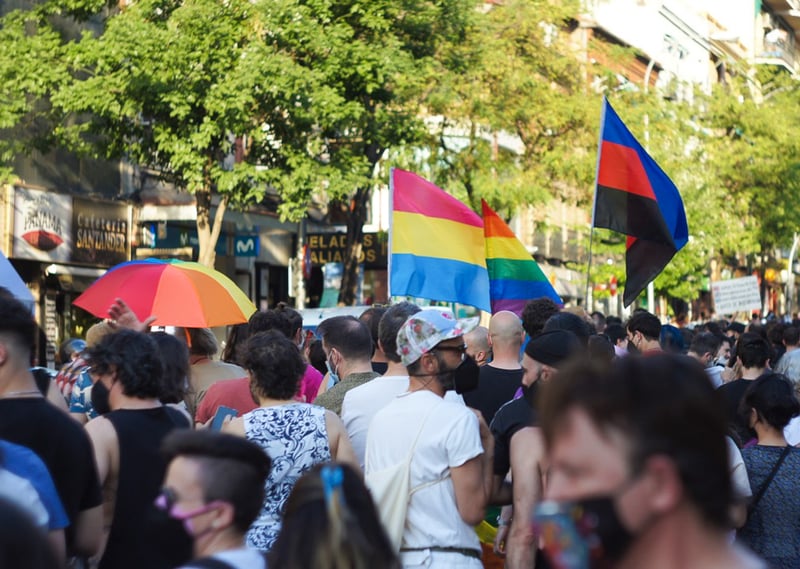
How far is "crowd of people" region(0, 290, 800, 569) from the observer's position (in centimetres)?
220

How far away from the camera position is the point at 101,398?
5.57 m

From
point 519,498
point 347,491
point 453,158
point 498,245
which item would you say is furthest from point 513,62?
point 347,491

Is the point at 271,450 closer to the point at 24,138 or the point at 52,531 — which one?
the point at 52,531

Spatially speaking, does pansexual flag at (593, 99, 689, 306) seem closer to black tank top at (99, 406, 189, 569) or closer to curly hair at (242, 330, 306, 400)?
curly hair at (242, 330, 306, 400)

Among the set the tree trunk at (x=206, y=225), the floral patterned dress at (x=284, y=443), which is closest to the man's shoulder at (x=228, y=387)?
the floral patterned dress at (x=284, y=443)

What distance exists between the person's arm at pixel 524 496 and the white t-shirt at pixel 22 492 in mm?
1911

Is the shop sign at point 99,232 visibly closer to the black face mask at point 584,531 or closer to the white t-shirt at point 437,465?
the white t-shirt at point 437,465

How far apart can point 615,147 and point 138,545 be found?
7519 mm

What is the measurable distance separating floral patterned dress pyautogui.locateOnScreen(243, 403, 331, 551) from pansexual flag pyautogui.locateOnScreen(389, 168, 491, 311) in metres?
4.99

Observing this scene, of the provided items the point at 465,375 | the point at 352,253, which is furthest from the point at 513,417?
the point at 352,253

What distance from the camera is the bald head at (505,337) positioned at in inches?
301

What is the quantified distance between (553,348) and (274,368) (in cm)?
112

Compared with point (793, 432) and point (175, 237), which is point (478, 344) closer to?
point (793, 432)

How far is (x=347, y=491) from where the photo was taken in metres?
3.00
